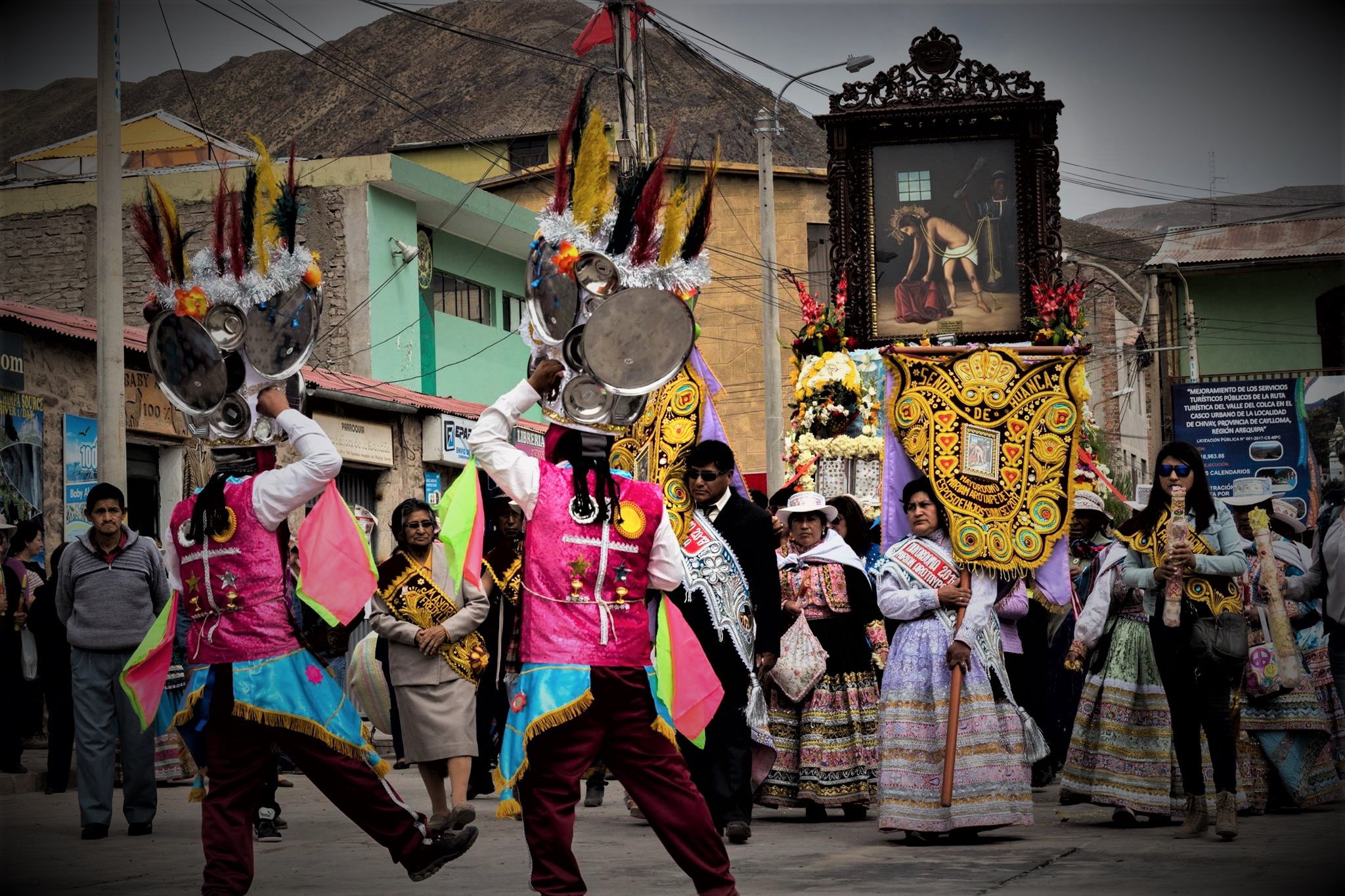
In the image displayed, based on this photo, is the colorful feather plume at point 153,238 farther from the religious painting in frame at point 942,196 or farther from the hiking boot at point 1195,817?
the religious painting in frame at point 942,196

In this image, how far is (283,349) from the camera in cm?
713

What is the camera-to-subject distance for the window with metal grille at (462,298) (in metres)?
A: 30.6

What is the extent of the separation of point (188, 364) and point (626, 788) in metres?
2.64

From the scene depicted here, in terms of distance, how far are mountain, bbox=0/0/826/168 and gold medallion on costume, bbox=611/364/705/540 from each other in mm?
29840

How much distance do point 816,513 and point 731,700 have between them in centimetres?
144

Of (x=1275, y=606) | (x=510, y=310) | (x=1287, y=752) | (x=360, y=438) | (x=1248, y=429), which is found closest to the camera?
(x=1275, y=606)

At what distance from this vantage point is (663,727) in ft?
20.1

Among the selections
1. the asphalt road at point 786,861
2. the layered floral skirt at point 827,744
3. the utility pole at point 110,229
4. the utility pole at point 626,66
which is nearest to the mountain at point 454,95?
the utility pole at point 626,66

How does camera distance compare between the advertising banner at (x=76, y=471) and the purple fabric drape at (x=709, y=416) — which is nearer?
the purple fabric drape at (x=709, y=416)

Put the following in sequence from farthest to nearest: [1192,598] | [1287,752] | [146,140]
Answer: [146,140] → [1287,752] → [1192,598]

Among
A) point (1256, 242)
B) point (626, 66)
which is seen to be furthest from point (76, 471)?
point (1256, 242)

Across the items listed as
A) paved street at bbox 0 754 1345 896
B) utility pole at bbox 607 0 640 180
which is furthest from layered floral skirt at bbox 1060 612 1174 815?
utility pole at bbox 607 0 640 180

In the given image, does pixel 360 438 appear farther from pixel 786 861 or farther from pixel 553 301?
pixel 553 301

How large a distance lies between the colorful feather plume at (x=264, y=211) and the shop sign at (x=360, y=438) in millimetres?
15153
